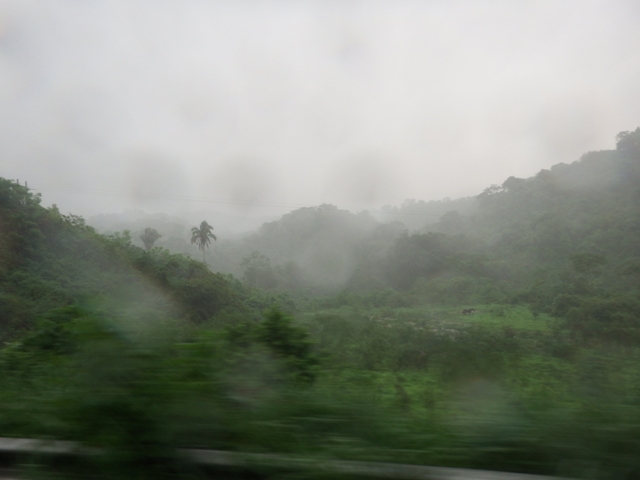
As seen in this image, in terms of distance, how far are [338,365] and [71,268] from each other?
11.1m

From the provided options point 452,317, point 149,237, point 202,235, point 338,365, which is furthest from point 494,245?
point 338,365

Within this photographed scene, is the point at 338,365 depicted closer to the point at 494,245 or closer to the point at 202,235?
the point at 202,235

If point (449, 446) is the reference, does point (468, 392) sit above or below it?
above

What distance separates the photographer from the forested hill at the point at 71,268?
10.7 metres

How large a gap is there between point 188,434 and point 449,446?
143 centimetres

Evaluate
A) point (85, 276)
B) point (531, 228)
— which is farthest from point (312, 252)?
point (85, 276)

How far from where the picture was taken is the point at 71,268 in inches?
535

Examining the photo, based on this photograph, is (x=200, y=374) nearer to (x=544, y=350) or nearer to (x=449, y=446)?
(x=449, y=446)

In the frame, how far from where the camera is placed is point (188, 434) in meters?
2.66

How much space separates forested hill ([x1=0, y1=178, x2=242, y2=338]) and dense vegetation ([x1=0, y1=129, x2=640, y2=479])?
0.08 m

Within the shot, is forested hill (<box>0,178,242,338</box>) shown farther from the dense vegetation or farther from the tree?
the tree

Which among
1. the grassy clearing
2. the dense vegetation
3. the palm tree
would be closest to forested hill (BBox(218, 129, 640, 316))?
the dense vegetation

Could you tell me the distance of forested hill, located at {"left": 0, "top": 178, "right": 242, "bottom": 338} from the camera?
10734 millimetres

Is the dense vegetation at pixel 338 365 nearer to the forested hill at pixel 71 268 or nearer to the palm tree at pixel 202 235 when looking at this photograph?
the forested hill at pixel 71 268
